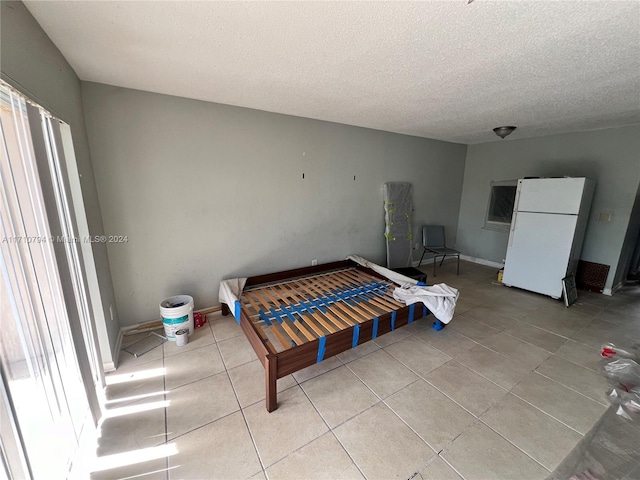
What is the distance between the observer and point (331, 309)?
2.47 metres

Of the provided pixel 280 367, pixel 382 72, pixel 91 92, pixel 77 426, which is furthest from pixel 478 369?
pixel 91 92

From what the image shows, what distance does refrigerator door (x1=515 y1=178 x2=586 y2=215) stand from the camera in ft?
10.2

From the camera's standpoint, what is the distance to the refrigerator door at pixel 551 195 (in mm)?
3107

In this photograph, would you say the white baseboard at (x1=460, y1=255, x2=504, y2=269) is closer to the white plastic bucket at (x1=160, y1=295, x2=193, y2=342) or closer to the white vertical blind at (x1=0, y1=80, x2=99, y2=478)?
the white plastic bucket at (x1=160, y1=295, x2=193, y2=342)

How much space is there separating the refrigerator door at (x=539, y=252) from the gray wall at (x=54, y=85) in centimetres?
486

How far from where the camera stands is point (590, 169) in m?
3.62

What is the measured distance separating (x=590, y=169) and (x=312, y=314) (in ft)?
14.8

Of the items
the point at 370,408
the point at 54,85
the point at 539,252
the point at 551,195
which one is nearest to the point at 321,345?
the point at 370,408

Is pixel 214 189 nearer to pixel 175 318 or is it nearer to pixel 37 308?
pixel 175 318

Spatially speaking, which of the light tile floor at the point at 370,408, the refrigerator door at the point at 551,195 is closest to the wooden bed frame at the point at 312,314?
the light tile floor at the point at 370,408

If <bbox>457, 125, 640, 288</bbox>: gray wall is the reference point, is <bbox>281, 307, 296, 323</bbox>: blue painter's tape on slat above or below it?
below

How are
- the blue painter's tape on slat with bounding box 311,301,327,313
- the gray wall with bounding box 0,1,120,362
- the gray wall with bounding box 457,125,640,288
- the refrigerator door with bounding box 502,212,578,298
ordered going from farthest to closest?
1. the gray wall with bounding box 457,125,640,288
2. the refrigerator door with bounding box 502,212,578,298
3. the blue painter's tape on slat with bounding box 311,301,327,313
4. the gray wall with bounding box 0,1,120,362

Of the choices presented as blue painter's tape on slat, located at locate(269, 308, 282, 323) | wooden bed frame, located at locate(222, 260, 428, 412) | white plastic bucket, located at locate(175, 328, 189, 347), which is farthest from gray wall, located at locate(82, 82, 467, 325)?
blue painter's tape on slat, located at locate(269, 308, 282, 323)

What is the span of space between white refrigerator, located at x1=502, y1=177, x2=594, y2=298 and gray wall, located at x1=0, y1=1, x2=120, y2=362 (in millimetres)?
4829
